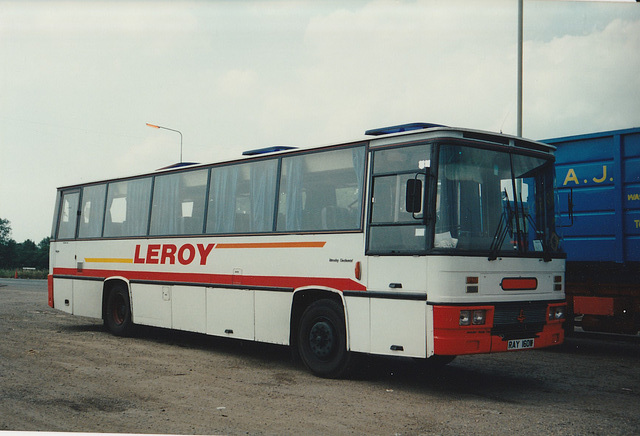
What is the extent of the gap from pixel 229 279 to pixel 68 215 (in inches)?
235

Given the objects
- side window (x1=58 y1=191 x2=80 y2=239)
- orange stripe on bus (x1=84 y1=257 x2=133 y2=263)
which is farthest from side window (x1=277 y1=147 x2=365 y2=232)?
side window (x1=58 y1=191 x2=80 y2=239)

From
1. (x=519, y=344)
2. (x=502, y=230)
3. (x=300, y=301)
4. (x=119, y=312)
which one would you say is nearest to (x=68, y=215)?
(x=119, y=312)

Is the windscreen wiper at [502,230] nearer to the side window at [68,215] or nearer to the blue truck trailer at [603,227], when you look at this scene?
the blue truck trailer at [603,227]

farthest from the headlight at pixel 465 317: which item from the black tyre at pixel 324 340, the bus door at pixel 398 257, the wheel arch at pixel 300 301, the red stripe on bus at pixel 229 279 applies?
the wheel arch at pixel 300 301

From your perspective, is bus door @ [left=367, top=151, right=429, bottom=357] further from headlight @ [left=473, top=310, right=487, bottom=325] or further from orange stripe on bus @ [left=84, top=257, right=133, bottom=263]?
orange stripe on bus @ [left=84, top=257, right=133, bottom=263]

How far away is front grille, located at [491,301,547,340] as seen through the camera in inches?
319

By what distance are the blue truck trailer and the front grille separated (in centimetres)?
242

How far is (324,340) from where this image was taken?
9109 millimetres

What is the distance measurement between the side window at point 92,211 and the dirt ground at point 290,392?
8.57ft

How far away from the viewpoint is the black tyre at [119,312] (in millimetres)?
13266

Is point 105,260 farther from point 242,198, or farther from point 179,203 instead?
point 242,198

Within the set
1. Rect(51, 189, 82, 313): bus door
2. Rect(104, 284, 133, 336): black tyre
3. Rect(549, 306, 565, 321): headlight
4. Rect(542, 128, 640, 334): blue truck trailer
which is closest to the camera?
Rect(549, 306, 565, 321): headlight

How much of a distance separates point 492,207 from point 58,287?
1008 centimetres

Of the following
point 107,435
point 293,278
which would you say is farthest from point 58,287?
point 107,435
